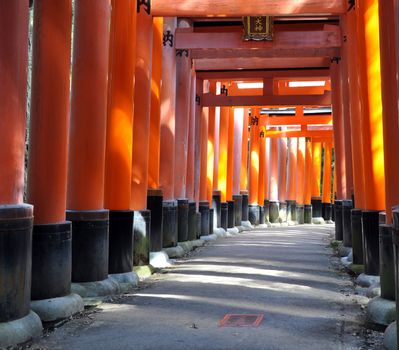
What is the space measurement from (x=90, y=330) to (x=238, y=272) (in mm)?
4217

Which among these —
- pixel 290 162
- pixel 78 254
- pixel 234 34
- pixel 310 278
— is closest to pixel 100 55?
pixel 78 254

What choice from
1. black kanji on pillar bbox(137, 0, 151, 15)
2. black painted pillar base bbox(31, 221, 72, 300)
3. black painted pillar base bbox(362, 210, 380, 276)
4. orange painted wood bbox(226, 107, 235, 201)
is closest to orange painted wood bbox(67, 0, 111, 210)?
black painted pillar base bbox(31, 221, 72, 300)

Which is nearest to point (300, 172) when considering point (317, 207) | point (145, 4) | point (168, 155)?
point (317, 207)

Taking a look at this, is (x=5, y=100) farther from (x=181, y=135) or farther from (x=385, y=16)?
(x=181, y=135)

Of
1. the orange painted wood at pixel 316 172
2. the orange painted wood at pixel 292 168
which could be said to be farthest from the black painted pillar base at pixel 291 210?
the orange painted wood at pixel 316 172

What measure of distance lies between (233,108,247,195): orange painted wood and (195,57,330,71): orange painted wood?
17.6ft

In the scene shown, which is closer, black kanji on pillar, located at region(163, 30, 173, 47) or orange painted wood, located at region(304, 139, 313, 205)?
black kanji on pillar, located at region(163, 30, 173, 47)

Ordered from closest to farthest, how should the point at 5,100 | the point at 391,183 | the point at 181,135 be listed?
the point at 5,100 → the point at 391,183 → the point at 181,135

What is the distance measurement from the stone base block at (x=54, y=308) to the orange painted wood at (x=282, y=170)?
72.6 feet

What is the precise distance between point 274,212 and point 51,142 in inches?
844

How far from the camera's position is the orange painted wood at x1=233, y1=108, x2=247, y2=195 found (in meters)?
21.5

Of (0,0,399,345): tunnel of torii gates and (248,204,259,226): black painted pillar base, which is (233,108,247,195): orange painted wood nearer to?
(248,204,259,226): black painted pillar base

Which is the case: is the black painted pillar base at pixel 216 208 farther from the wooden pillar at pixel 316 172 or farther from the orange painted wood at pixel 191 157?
the wooden pillar at pixel 316 172

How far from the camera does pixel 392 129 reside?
5.81m
